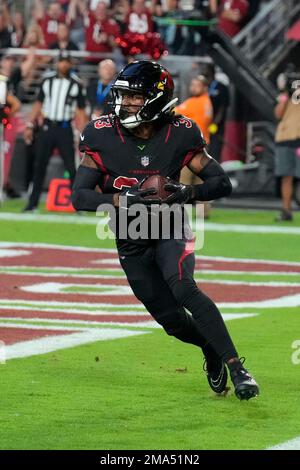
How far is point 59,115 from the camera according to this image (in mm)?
18703

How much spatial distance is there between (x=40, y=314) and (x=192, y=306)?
3.64 meters

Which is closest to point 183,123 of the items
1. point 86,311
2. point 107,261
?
point 86,311

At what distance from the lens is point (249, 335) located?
9961mm

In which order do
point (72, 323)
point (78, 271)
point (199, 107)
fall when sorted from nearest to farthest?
point (72, 323) → point (78, 271) → point (199, 107)

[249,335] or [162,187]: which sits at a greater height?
[162,187]

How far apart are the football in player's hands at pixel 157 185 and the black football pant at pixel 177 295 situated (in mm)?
270

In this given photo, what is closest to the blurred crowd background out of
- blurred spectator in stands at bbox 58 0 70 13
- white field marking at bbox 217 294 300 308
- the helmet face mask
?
blurred spectator in stands at bbox 58 0 70 13

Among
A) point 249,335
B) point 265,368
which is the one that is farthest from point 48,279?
point 265,368

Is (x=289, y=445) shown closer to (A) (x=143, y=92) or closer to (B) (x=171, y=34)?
(A) (x=143, y=92)

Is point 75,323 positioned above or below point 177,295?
below

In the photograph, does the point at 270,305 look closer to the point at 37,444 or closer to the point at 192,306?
the point at 192,306

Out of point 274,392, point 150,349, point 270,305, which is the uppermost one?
point 274,392

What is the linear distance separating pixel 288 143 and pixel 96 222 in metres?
2.55

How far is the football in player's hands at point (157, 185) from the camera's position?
24.3 feet
